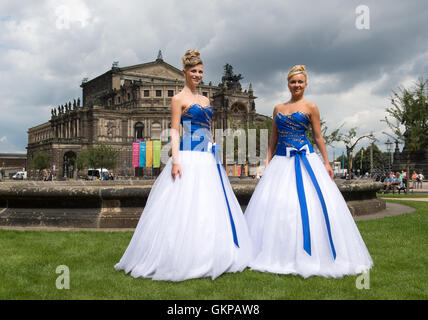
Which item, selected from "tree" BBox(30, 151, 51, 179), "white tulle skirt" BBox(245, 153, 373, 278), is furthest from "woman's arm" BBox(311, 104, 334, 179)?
"tree" BBox(30, 151, 51, 179)

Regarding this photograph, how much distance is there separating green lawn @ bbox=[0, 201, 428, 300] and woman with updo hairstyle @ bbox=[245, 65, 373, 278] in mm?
214

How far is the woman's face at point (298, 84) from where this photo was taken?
492 cm

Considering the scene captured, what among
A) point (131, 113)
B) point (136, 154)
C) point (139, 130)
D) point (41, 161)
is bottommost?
point (41, 161)

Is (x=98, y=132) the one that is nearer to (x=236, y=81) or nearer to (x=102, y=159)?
(x=102, y=159)

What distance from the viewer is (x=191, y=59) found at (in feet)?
15.4

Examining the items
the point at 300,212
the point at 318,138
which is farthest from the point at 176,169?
the point at 318,138

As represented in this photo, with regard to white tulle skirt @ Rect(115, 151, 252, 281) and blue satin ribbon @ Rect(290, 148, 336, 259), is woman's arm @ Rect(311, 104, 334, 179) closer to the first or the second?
blue satin ribbon @ Rect(290, 148, 336, 259)

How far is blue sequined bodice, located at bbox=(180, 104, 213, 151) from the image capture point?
4559 millimetres

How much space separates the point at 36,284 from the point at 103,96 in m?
83.4

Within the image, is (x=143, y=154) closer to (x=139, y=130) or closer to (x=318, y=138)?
(x=139, y=130)

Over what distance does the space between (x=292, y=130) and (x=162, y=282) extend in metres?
2.40
